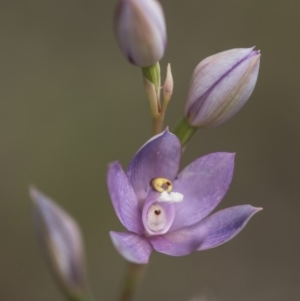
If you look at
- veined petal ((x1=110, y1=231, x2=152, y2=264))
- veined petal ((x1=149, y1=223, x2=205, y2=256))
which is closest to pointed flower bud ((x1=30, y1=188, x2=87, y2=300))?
veined petal ((x1=110, y1=231, x2=152, y2=264))

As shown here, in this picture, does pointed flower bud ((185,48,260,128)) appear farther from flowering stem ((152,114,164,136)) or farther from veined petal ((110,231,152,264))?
veined petal ((110,231,152,264))

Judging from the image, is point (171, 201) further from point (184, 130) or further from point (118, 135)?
point (118, 135)

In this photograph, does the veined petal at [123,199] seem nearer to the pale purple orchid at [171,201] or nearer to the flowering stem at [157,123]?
the pale purple orchid at [171,201]

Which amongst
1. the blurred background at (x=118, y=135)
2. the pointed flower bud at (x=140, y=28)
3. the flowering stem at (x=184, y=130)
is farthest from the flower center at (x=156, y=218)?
the blurred background at (x=118, y=135)

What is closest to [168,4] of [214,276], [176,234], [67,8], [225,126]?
[67,8]

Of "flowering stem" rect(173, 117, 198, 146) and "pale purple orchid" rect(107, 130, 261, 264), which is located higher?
"flowering stem" rect(173, 117, 198, 146)

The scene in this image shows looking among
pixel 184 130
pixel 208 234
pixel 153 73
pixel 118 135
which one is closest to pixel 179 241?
pixel 208 234

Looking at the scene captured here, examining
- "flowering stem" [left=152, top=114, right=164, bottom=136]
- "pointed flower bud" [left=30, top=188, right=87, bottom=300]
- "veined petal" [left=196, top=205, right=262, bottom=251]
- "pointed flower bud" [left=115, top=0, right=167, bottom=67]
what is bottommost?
"pointed flower bud" [left=30, top=188, right=87, bottom=300]

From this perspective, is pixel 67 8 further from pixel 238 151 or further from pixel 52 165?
pixel 238 151
